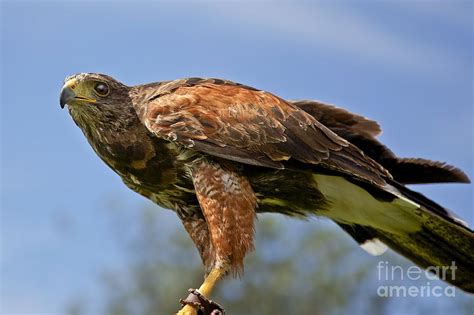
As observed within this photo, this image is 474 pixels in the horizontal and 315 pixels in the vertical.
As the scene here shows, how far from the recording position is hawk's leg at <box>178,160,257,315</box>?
271 inches

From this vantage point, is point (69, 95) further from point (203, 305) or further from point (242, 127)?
point (203, 305)

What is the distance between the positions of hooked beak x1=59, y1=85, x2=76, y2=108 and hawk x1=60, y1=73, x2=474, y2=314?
10mm

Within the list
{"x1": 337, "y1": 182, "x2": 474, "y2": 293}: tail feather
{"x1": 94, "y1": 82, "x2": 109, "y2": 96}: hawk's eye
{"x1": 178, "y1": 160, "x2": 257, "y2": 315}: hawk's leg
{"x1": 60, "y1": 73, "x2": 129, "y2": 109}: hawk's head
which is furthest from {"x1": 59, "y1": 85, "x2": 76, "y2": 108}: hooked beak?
{"x1": 337, "y1": 182, "x2": 474, "y2": 293}: tail feather

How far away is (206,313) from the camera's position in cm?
668

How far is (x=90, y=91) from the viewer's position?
7.15 meters

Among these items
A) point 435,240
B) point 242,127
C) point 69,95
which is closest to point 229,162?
point 242,127

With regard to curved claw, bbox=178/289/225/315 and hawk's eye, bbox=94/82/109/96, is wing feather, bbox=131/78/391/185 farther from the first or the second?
curved claw, bbox=178/289/225/315

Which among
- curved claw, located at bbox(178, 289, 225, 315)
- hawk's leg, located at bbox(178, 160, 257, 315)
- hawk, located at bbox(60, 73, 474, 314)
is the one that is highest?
hawk, located at bbox(60, 73, 474, 314)

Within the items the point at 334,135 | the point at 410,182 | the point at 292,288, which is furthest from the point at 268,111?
the point at 292,288

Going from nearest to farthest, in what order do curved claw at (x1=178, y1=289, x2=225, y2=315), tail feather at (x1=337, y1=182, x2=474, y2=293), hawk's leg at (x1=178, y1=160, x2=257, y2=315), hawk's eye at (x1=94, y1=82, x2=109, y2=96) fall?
curved claw at (x1=178, y1=289, x2=225, y2=315)
hawk's leg at (x1=178, y1=160, x2=257, y2=315)
hawk's eye at (x1=94, y1=82, x2=109, y2=96)
tail feather at (x1=337, y1=182, x2=474, y2=293)

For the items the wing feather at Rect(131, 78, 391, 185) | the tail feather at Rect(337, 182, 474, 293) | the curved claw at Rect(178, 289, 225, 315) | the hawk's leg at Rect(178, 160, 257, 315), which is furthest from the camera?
the tail feather at Rect(337, 182, 474, 293)

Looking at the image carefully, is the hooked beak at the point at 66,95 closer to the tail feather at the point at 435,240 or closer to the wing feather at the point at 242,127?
the wing feather at the point at 242,127

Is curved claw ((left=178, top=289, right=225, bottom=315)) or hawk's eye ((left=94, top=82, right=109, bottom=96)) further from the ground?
hawk's eye ((left=94, top=82, right=109, bottom=96))

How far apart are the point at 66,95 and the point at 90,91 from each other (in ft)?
0.67
